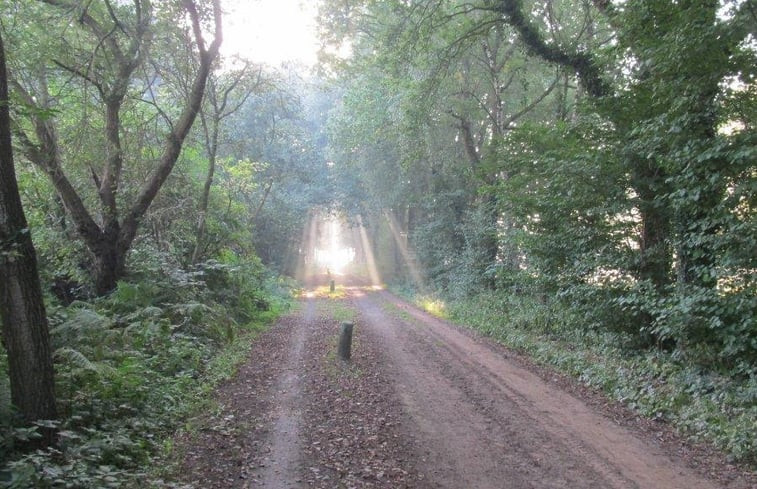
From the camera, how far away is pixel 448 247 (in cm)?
2673

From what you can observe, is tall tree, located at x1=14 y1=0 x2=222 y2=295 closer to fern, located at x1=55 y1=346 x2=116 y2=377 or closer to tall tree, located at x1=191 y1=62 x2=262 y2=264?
tall tree, located at x1=191 y1=62 x2=262 y2=264

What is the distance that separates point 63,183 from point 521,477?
991cm

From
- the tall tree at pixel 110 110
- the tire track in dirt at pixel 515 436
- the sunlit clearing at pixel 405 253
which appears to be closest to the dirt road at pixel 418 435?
the tire track in dirt at pixel 515 436

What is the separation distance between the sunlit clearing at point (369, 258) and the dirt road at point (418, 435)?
3167 cm

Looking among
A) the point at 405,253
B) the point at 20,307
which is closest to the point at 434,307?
the point at 405,253

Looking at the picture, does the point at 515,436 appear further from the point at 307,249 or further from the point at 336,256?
the point at 336,256

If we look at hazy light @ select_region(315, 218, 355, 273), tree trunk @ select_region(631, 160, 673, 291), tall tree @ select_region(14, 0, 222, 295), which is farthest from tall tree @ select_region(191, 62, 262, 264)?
hazy light @ select_region(315, 218, 355, 273)

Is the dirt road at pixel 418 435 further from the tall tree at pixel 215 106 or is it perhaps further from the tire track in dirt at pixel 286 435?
the tall tree at pixel 215 106

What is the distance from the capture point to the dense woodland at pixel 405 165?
5.80 meters

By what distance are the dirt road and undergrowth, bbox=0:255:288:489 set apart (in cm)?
52

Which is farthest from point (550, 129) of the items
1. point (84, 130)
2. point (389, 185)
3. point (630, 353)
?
point (389, 185)

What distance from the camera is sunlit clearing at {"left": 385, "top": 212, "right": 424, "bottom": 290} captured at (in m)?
31.4

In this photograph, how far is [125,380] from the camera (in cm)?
643

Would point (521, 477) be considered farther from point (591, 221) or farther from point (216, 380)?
point (591, 221)
